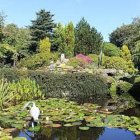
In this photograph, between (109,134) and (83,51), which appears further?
(83,51)

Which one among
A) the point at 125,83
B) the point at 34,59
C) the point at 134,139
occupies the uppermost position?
the point at 34,59

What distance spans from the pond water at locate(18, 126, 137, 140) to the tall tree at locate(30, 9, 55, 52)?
90.7 feet

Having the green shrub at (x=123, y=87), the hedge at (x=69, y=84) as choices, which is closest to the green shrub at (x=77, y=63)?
the green shrub at (x=123, y=87)

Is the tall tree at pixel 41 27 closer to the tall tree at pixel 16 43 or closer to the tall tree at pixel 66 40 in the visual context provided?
the tall tree at pixel 66 40

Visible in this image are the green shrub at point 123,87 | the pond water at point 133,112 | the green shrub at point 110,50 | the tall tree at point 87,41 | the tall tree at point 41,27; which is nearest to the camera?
the pond water at point 133,112

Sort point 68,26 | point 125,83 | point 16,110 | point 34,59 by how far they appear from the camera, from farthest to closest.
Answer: point 68,26 → point 34,59 → point 125,83 → point 16,110

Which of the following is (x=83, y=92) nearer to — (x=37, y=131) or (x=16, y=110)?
(x=16, y=110)

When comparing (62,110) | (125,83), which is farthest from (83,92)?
(62,110)

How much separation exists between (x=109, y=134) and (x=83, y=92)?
32.5 ft

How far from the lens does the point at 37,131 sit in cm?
1062

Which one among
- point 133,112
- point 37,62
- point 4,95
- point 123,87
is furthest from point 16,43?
point 133,112

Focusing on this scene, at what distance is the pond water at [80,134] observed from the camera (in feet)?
33.7

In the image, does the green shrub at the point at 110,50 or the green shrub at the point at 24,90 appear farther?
the green shrub at the point at 110,50

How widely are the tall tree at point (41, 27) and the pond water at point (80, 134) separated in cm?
2763
